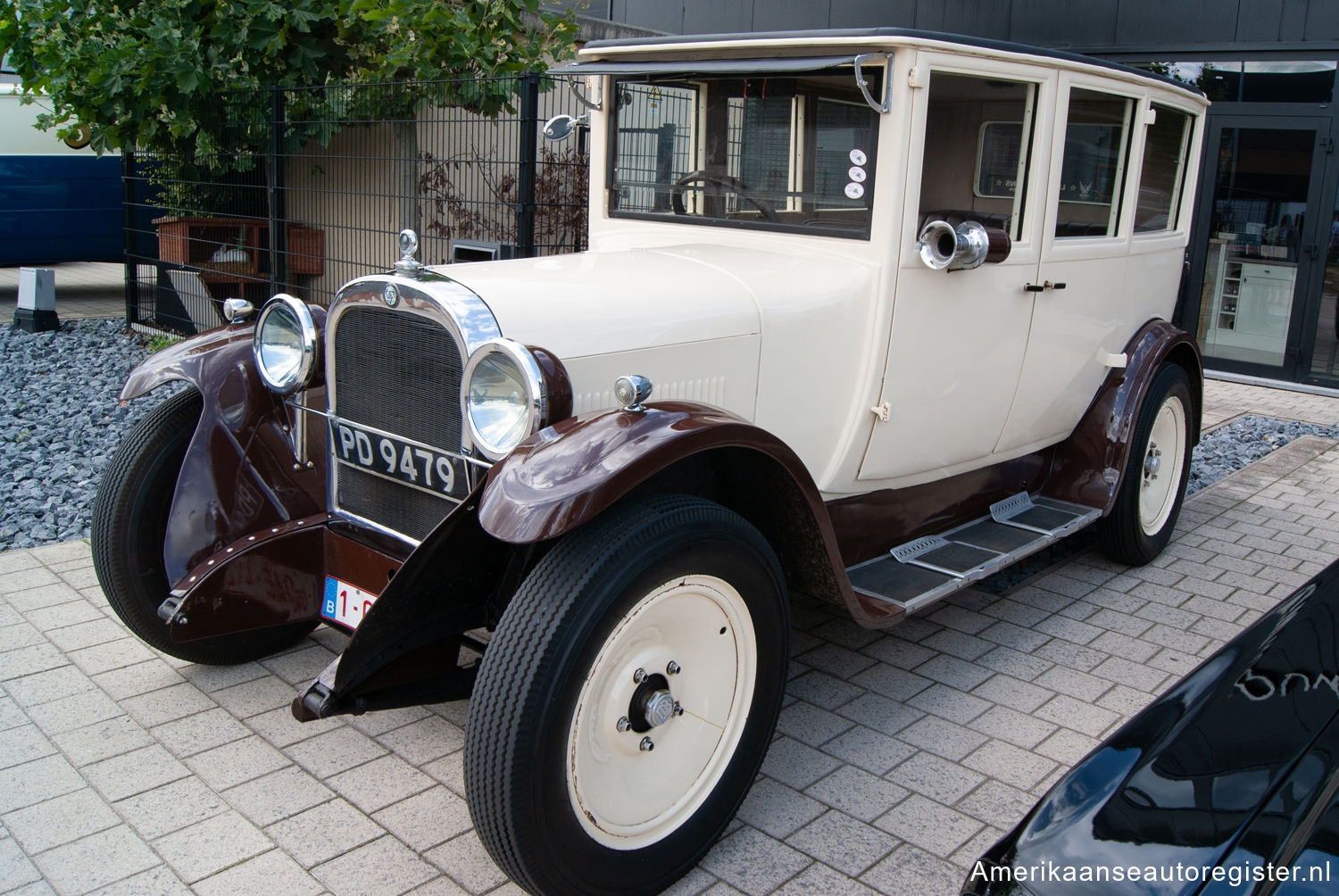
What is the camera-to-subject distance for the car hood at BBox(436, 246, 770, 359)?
2592mm

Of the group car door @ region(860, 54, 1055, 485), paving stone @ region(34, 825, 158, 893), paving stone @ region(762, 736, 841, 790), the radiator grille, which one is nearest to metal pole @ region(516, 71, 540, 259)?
car door @ region(860, 54, 1055, 485)

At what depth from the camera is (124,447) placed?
3090mm

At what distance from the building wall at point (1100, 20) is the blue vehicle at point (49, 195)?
5.97m

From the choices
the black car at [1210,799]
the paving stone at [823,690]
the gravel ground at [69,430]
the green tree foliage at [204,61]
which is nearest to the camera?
the black car at [1210,799]

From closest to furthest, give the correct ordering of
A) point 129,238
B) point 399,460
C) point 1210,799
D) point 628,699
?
point 1210,799 → point 628,699 → point 399,460 → point 129,238

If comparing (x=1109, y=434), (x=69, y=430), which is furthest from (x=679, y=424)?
(x=69, y=430)

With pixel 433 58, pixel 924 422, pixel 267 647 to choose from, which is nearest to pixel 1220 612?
pixel 924 422

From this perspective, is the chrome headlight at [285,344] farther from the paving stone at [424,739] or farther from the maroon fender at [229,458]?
the paving stone at [424,739]

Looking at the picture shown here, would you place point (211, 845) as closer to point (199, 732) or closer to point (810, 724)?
point (199, 732)

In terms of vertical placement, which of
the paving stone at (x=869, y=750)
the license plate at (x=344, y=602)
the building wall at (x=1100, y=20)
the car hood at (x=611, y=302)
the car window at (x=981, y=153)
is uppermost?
the building wall at (x=1100, y=20)

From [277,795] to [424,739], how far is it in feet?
1.40

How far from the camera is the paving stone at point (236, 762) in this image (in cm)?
272

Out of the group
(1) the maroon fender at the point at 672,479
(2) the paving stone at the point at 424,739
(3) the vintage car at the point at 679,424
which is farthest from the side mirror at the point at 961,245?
(2) the paving stone at the point at 424,739

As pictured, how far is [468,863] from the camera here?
243 centimetres
